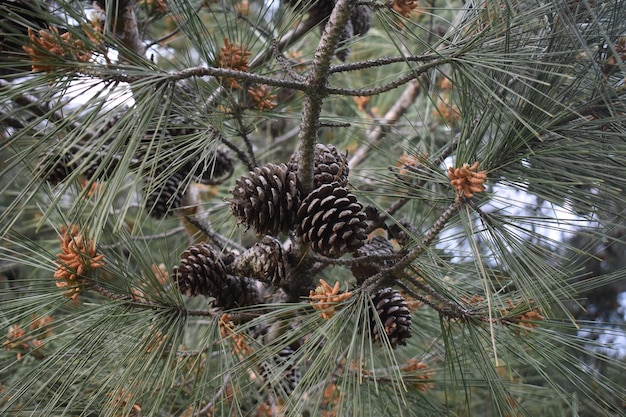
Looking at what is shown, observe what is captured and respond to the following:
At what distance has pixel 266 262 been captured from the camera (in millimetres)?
849

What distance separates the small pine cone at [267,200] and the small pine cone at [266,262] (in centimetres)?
5

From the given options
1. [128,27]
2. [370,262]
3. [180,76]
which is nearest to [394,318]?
[370,262]

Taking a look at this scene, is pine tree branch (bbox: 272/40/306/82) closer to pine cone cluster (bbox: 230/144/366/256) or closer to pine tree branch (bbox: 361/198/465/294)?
pine cone cluster (bbox: 230/144/366/256)

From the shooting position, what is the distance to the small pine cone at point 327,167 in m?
0.83

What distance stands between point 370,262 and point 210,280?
0.80ft

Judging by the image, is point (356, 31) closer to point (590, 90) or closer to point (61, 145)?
point (590, 90)

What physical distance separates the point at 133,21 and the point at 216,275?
1.71 ft

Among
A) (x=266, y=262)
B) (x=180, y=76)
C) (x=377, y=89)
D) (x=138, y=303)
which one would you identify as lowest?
(x=138, y=303)

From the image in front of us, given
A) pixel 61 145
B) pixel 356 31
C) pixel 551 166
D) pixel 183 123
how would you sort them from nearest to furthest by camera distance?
pixel 61 145, pixel 551 166, pixel 183 123, pixel 356 31

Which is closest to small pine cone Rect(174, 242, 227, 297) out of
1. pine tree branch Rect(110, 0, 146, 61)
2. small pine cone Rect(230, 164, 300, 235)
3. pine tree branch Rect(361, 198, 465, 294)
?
small pine cone Rect(230, 164, 300, 235)

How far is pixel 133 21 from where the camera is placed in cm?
109

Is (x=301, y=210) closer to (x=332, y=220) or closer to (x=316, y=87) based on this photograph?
(x=332, y=220)

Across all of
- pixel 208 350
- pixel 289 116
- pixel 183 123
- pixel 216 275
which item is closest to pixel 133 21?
pixel 183 123

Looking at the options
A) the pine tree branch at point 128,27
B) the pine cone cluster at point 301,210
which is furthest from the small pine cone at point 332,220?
the pine tree branch at point 128,27
